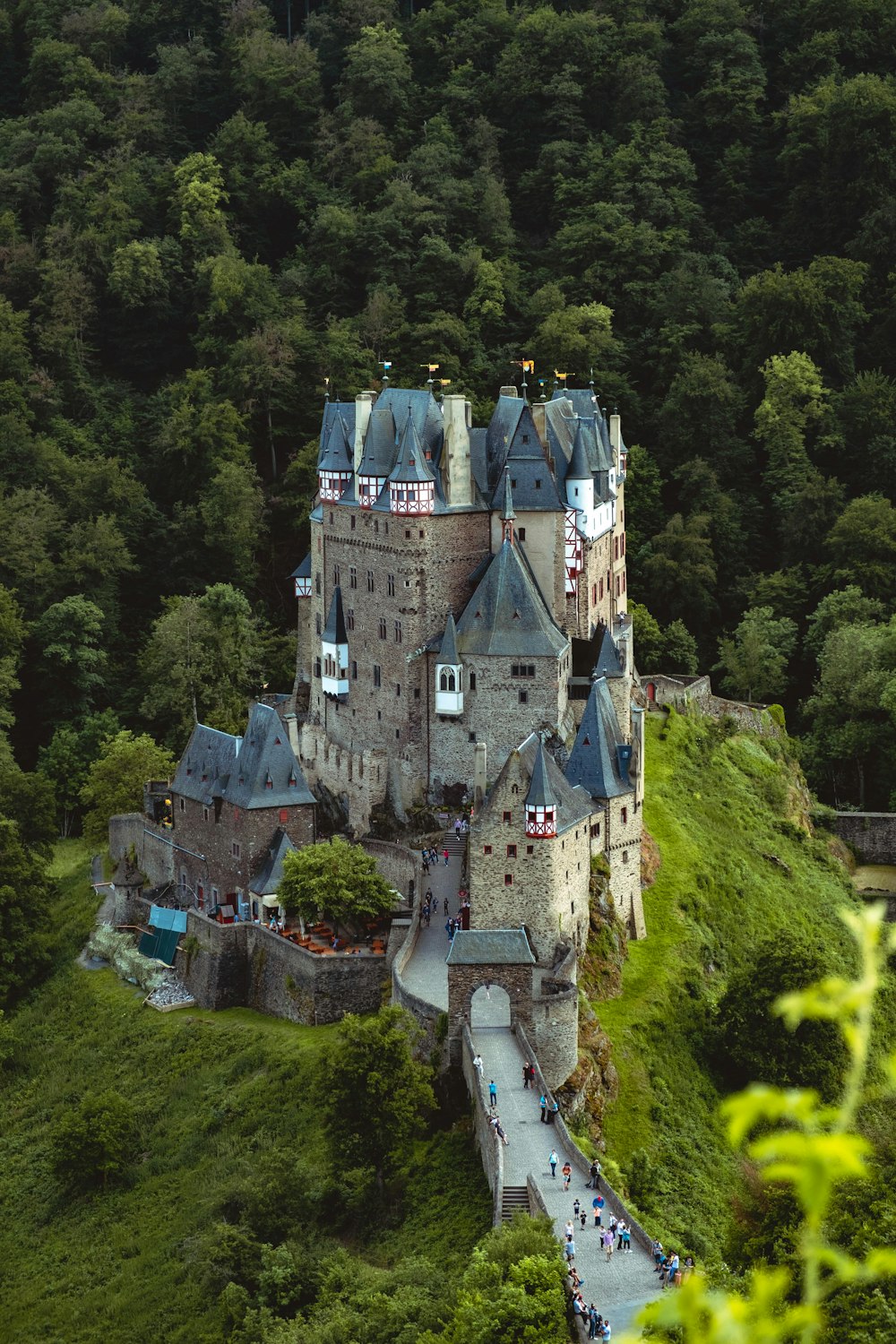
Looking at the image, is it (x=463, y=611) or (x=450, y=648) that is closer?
(x=450, y=648)

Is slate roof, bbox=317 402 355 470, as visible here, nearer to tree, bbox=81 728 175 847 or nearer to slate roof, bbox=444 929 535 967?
tree, bbox=81 728 175 847

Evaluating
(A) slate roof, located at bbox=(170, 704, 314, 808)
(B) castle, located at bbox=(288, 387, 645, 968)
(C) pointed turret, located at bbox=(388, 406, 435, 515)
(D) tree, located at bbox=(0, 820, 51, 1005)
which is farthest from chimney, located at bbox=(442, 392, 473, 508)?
(D) tree, located at bbox=(0, 820, 51, 1005)

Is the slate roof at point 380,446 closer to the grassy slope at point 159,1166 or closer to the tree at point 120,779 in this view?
the tree at point 120,779

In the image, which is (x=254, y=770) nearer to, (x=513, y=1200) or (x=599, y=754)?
(x=599, y=754)

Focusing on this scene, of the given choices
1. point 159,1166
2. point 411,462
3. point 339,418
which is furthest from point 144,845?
point 411,462

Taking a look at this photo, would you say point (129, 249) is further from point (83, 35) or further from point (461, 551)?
point (461, 551)

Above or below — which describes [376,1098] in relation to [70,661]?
below
